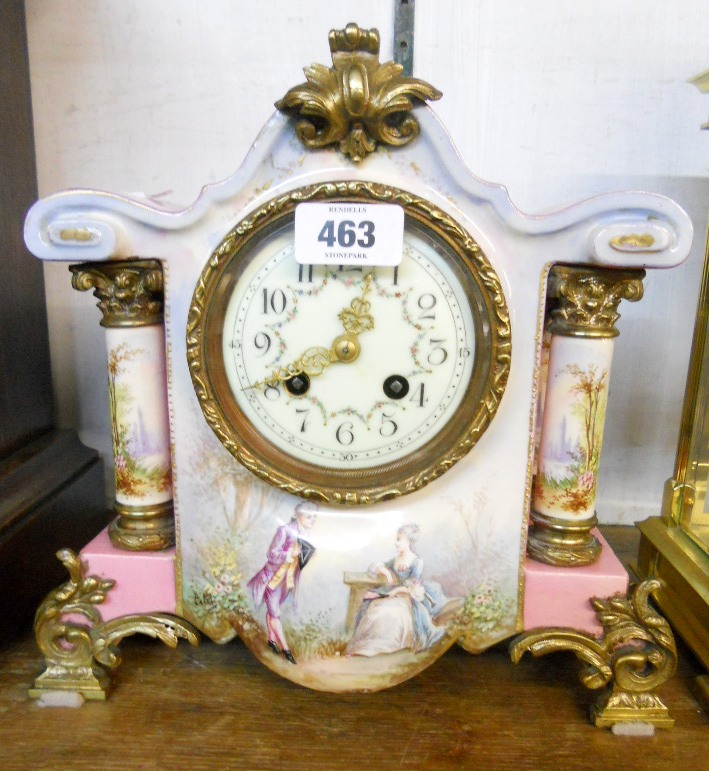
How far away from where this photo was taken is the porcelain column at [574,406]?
0.75 m

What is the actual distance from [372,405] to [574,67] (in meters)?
0.73

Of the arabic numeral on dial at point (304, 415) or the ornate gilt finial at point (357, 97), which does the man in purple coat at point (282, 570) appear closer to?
the arabic numeral on dial at point (304, 415)

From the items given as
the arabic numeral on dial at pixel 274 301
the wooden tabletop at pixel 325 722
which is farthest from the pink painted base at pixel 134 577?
the arabic numeral on dial at pixel 274 301

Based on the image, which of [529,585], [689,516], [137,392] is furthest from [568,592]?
[137,392]

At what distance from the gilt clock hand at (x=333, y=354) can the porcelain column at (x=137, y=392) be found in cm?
14

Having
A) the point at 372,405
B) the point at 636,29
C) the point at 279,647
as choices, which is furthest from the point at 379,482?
the point at 636,29

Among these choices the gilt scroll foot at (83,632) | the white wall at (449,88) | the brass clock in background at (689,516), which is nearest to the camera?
the gilt scroll foot at (83,632)

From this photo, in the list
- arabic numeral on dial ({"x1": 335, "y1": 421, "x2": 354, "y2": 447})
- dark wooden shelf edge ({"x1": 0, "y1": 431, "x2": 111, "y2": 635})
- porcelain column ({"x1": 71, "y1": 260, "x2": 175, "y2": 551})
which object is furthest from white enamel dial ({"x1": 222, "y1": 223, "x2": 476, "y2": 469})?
dark wooden shelf edge ({"x1": 0, "y1": 431, "x2": 111, "y2": 635})

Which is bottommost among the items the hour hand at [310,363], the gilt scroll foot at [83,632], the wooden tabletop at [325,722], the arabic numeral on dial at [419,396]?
the wooden tabletop at [325,722]

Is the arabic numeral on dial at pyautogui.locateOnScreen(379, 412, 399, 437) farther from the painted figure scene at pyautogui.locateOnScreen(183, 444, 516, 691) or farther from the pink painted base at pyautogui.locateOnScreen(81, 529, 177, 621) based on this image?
the pink painted base at pyautogui.locateOnScreen(81, 529, 177, 621)

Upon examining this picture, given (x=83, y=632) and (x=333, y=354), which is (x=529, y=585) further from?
(x=83, y=632)

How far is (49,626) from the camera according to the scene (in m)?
0.82

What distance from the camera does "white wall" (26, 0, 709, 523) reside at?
1.10 meters

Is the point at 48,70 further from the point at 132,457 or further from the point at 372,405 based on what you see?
the point at 372,405
